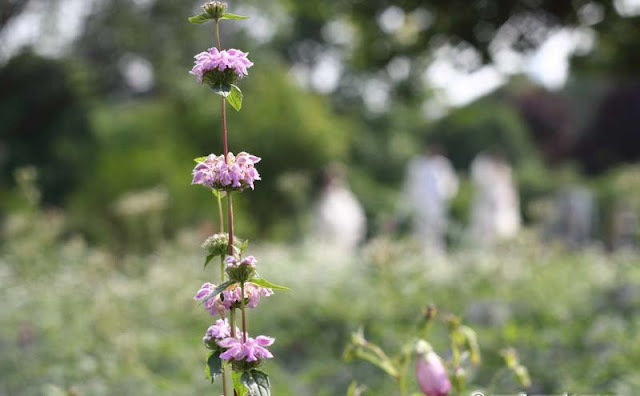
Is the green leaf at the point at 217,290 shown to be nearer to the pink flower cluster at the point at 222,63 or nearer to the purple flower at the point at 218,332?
the purple flower at the point at 218,332

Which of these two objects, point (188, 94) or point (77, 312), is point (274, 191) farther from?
point (77, 312)

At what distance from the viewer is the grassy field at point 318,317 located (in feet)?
10.6

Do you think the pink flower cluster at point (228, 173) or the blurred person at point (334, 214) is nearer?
the pink flower cluster at point (228, 173)

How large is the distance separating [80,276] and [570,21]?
5.90 m

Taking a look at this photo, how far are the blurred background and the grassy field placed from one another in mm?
20

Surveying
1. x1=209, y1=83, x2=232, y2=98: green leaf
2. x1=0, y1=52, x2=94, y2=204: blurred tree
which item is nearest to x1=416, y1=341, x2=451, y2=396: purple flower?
x1=209, y1=83, x2=232, y2=98: green leaf

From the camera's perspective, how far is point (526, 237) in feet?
16.6

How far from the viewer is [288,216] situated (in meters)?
12.7

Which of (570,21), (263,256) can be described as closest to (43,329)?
(263,256)

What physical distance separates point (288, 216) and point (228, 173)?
11.5 meters

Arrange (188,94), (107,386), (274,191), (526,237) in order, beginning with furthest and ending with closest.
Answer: (188,94) → (274,191) → (526,237) → (107,386)

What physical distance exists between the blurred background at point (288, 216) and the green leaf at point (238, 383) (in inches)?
36.6

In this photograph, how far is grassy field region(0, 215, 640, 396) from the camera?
10.6ft

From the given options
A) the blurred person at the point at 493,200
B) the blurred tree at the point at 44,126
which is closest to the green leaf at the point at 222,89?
the blurred person at the point at 493,200
